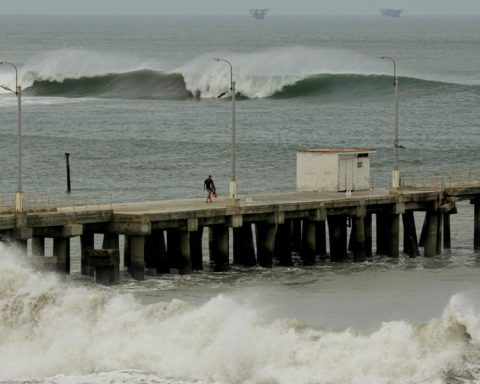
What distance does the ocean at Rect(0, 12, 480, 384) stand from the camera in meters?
31.0

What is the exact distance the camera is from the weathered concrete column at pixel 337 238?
4628 cm

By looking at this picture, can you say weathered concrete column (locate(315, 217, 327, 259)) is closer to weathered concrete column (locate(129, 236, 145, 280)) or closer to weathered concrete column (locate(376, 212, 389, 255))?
weathered concrete column (locate(376, 212, 389, 255))

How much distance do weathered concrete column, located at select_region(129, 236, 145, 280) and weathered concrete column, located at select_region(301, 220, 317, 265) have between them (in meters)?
5.65

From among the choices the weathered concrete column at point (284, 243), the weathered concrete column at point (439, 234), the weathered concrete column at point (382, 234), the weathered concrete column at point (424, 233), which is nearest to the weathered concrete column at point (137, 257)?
the weathered concrete column at point (284, 243)

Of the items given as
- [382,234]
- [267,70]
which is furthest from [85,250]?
[267,70]

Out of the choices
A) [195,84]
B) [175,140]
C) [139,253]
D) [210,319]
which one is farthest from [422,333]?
[195,84]

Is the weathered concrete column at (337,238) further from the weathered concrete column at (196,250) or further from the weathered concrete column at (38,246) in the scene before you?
the weathered concrete column at (38,246)

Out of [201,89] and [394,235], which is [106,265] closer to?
[394,235]

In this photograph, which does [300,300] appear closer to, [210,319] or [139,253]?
[139,253]

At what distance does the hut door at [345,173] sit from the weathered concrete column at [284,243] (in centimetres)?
290

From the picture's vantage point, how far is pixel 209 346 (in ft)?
103

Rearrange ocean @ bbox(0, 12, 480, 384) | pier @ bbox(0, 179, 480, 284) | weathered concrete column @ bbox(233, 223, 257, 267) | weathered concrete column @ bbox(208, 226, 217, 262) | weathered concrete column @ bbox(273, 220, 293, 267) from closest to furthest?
1. ocean @ bbox(0, 12, 480, 384)
2. pier @ bbox(0, 179, 480, 284)
3. weathered concrete column @ bbox(233, 223, 257, 267)
4. weathered concrete column @ bbox(208, 226, 217, 262)
5. weathered concrete column @ bbox(273, 220, 293, 267)

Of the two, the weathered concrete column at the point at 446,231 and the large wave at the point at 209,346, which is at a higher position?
the weathered concrete column at the point at 446,231

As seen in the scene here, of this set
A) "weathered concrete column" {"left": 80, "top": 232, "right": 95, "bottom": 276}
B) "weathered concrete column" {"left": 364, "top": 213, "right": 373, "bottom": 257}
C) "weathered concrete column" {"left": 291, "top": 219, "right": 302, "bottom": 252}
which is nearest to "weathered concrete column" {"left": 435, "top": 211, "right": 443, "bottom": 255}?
"weathered concrete column" {"left": 364, "top": 213, "right": 373, "bottom": 257}
